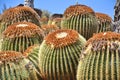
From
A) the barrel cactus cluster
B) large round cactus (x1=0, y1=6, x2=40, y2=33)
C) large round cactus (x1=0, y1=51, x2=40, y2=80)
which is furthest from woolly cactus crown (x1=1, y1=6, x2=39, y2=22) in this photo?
large round cactus (x1=0, y1=51, x2=40, y2=80)

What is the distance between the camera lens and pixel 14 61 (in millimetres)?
6000

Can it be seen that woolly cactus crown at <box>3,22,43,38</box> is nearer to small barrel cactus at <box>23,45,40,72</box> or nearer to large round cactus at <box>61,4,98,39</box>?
small barrel cactus at <box>23,45,40,72</box>

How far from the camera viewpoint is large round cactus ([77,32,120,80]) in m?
5.37

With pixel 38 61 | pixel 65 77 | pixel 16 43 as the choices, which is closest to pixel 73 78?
pixel 65 77

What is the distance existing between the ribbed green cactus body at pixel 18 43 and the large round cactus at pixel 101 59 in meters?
1.67

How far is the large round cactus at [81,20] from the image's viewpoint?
26.2 feet

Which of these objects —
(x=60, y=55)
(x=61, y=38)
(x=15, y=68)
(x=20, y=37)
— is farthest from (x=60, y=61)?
(x=20, y=37)

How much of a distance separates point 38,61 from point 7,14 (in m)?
1.89

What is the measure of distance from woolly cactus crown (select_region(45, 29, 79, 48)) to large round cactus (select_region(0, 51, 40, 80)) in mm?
390

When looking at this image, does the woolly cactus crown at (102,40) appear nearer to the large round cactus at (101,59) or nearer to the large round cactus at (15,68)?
the large round cactus at (101,59)

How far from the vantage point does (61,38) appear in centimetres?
622

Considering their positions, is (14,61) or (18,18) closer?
(14,61)

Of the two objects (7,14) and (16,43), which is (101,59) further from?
(7,14)

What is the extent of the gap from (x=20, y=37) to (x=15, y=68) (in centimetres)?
125
